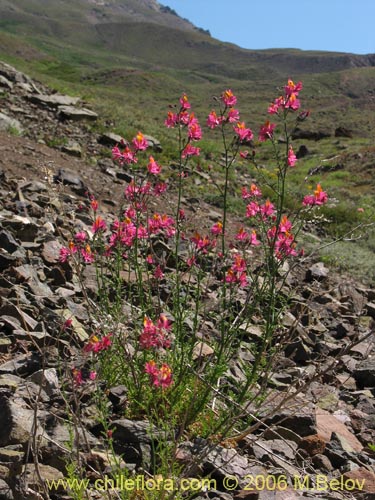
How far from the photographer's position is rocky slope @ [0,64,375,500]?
102 inches

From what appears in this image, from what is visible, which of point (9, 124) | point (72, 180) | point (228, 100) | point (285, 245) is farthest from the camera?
point (9, 124)

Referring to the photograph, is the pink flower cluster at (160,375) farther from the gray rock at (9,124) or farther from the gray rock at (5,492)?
the gray rock at (9,124)

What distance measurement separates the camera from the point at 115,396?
3438 millimetres

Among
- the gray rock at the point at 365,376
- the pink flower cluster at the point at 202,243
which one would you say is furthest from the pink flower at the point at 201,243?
the gray rock at the point at 365,376

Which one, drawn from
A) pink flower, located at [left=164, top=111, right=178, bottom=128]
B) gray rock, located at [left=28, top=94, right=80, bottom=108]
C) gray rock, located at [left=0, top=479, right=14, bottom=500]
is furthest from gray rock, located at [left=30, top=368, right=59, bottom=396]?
gray rock, located at [left=28, top=94, right=80, bottom=108]

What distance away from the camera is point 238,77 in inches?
5433

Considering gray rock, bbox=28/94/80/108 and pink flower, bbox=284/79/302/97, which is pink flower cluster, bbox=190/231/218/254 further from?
gray rock, bbox=28/94/80/108

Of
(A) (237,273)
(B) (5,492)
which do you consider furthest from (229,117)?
(B) (5,492)

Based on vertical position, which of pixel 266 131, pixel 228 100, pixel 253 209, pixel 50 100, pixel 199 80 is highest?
pixel 199 80

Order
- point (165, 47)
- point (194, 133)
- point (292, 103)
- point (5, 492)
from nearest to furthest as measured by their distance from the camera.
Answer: point (5, 492), point (292, 103), point (194, 133), point (165, 47)

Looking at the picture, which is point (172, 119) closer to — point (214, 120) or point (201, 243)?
point (214, 120)

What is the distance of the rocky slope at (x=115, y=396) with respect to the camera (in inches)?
102

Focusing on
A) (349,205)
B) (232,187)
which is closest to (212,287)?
(232,187)

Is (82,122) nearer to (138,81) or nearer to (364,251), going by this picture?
(364,251)
